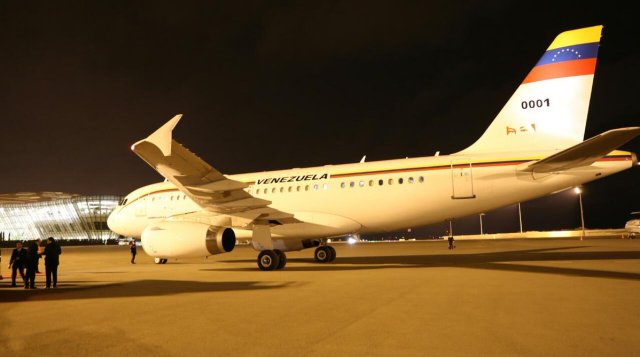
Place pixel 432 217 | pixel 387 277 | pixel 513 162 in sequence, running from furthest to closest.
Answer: pixel 432 217
pixel 513 162
pixel 387 277

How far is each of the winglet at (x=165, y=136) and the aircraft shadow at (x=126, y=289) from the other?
305cm

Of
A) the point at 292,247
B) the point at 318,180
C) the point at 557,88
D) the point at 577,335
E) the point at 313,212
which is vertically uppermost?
the point at 557,88

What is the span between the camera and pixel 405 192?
1423 centimetres

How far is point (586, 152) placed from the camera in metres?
11.2

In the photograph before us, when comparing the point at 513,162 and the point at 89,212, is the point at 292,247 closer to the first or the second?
the point at 513,162

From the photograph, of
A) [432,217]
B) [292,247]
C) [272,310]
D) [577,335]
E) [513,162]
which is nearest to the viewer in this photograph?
[577,335]

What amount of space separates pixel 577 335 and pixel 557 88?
34.6 feet

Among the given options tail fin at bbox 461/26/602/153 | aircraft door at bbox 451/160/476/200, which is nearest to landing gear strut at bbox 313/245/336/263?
aircraft door at bbox 451/160/476/200

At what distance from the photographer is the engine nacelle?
1335cm

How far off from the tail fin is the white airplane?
0.03 m

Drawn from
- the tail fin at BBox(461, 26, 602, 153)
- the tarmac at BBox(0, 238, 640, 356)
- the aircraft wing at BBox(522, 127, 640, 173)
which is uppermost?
the tail fin at BBox(461, 26, 602, 153)

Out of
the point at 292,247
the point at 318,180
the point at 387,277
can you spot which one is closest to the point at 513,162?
the point at 387,277

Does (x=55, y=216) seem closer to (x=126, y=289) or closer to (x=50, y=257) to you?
(x=50, y=257)

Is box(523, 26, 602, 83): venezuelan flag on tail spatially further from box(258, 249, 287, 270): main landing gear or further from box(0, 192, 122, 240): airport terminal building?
box(0, 192, 122, 240): airport terminal building
